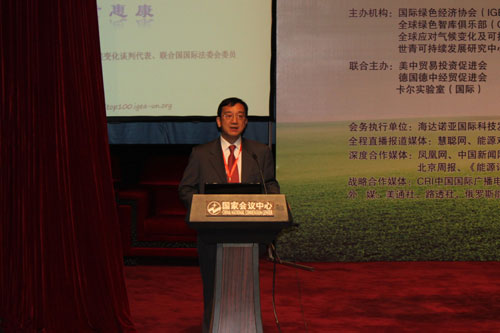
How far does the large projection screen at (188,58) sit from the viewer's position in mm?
5188

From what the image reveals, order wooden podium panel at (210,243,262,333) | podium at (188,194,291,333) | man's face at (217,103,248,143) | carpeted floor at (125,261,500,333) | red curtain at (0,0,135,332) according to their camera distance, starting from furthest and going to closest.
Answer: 1. carpeted floor at (125,261,500,333)
2. man's face at (217,103,248,143)
3. red curtain at (0,0,135,332)
4. wooden podium panel at (210,243,262,333)
5. podium at (188,194,291,333)

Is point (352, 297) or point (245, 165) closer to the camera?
point (245, 165)

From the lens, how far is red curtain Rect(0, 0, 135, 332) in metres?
2.65

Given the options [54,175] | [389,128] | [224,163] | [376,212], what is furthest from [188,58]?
[54,175]

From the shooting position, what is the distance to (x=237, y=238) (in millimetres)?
2350

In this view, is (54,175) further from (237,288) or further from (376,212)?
(376,212)

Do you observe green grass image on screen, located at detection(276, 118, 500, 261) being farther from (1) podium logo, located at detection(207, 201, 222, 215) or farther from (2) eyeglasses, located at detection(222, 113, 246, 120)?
(1) podium logo, located at detection(207, 201, 222, 215)

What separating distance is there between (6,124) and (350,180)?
3414 millimetres

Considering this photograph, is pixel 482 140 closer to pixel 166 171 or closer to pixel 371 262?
pixel 371 262

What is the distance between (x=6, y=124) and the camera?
2637 mm

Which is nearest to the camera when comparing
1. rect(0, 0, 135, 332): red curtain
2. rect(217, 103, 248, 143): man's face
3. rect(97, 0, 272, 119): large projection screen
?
rect(0, 0, 135, 332): red curtain

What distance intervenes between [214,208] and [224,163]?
0.71 m

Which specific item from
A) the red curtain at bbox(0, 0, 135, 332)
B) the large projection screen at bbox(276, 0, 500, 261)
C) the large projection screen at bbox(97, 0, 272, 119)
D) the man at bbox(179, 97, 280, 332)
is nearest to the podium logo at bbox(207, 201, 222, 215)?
the man at bbox(179, 97, 280, 332)

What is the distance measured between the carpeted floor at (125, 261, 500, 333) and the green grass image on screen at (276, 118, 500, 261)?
0.56 feet
